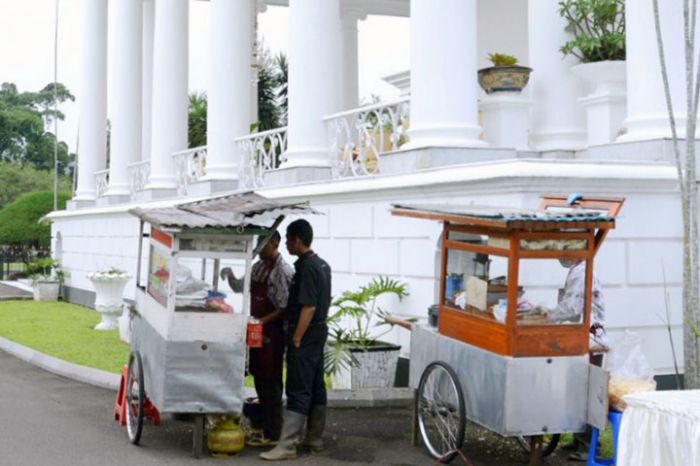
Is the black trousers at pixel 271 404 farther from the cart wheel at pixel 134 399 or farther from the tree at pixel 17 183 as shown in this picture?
the tree at pixel 17 183

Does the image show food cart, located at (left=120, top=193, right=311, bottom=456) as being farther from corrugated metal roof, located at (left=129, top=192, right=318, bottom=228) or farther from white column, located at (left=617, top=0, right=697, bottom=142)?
white column, located at (left=617, top=0, right=697, bottom=142)

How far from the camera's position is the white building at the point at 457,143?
9930 millimetres

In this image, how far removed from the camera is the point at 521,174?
9.30 meters

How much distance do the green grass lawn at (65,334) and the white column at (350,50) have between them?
8.10m

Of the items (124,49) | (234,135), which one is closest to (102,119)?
(124,49)

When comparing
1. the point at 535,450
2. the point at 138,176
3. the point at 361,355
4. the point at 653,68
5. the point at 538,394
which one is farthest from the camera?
the point at 138,176

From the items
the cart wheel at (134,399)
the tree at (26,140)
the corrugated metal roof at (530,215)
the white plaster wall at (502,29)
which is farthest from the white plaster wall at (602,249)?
the tree at (26,140)

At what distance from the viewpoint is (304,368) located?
809 centimetres

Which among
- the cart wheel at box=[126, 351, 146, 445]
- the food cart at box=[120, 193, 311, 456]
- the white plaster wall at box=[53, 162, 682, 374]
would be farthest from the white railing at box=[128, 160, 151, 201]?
the food cart at box=[120, 193, 311, 456]

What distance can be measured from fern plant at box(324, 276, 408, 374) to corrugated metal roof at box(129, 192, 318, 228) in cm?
193

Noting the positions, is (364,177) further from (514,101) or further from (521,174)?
(521,174)

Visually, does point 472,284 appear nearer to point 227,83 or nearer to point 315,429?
point 315,429

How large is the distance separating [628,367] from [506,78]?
18.4ft

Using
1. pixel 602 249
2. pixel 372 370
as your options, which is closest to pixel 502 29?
pixel 602 249
